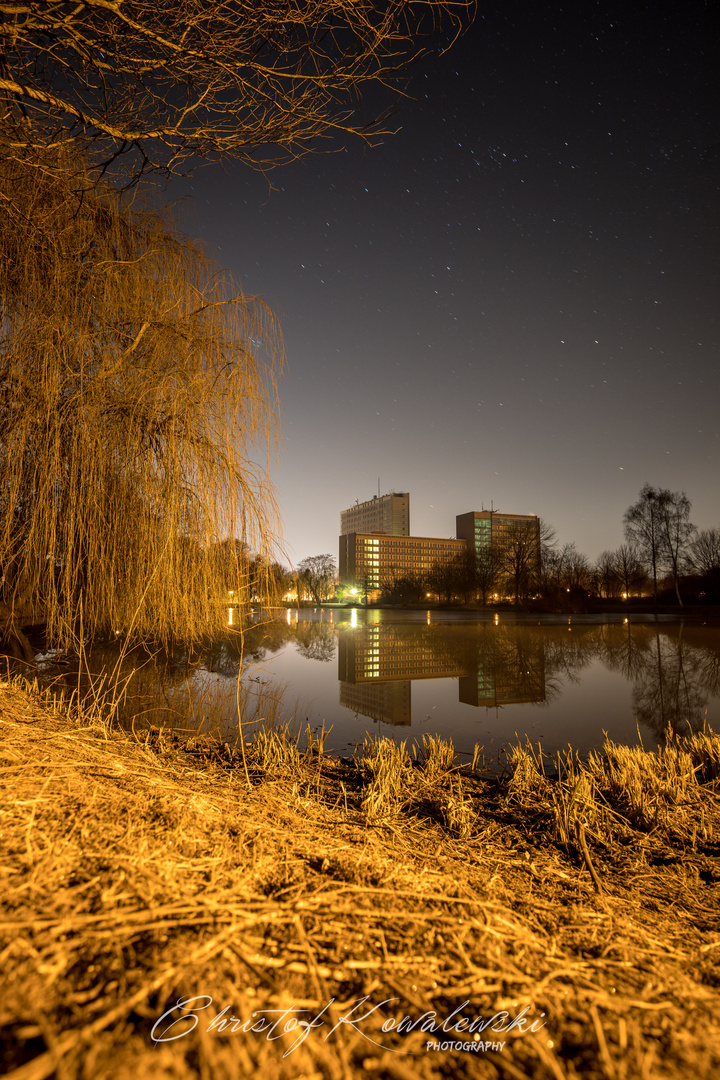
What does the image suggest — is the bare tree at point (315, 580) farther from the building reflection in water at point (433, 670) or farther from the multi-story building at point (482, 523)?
the multi-story building at point (482, 523)

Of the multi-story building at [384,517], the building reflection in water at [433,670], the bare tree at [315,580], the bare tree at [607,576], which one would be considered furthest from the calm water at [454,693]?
the multi-story building at [384,517]

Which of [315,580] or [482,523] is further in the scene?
[482,523]

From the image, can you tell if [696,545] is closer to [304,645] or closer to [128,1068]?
[304,645]

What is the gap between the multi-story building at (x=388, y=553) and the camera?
10569 cm

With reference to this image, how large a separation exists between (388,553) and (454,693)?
118 m

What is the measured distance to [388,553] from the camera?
126 m

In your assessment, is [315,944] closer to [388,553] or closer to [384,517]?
[388,553]

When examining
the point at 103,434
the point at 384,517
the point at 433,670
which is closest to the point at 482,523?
the point at 384,517

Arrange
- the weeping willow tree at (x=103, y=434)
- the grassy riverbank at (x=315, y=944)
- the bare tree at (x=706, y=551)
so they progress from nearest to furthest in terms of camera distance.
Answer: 1. the grassy riverbank at (x=315, y=944)
2. the weeping willow tree at (x=103, y=434)
3. the bare tree at (x=706, y=551)

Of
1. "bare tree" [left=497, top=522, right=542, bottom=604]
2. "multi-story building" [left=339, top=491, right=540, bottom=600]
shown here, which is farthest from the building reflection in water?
"multi-story building" [left=339, top=491, right=540, bottom=600]

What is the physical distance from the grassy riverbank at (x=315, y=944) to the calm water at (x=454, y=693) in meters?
1.38

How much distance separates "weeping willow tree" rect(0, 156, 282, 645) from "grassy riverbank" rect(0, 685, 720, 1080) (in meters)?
1.78

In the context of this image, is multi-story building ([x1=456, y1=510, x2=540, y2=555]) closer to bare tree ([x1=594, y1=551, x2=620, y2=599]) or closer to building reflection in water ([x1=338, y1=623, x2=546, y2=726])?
bare tree ([x1=594, y1=551, x2=620, y2=599])

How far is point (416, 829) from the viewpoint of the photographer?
2.53 m
